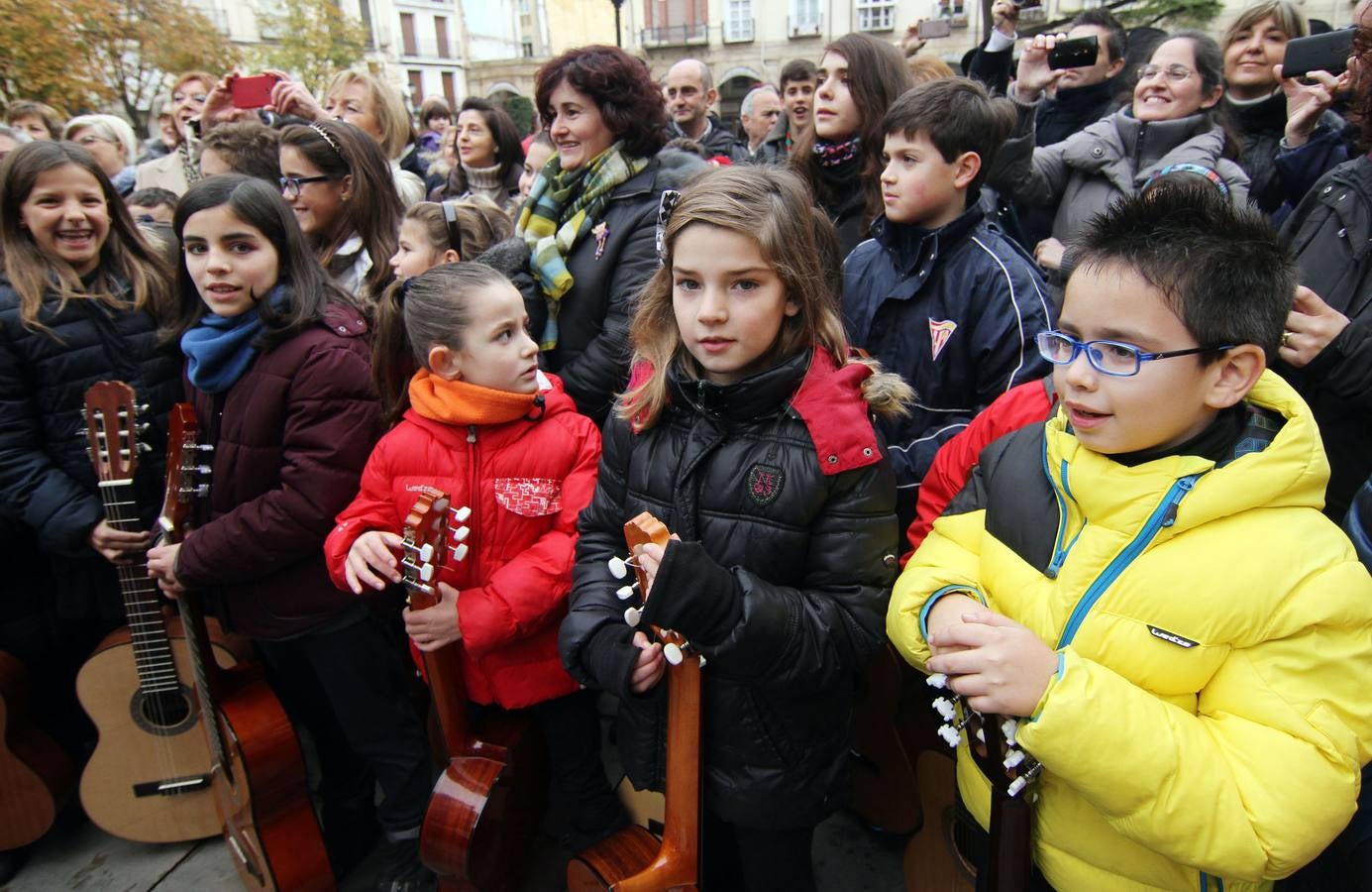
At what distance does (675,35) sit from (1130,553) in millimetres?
36922

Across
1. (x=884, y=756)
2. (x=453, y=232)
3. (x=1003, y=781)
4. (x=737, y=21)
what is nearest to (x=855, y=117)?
(x=453, y=232)

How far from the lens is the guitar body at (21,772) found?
2.65 m

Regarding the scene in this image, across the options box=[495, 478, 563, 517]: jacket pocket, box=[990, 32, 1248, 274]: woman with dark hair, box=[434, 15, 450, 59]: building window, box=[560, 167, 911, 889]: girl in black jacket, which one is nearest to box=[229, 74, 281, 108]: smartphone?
box=[495, 478, 563, 517]: jacket pocket

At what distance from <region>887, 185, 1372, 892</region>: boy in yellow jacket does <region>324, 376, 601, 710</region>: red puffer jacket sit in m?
1.11

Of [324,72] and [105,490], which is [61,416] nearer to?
[105,490]

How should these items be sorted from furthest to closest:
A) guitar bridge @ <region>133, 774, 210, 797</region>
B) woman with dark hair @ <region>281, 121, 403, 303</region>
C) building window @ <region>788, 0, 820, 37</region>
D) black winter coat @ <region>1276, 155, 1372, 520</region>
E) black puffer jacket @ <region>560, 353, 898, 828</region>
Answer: building window @ <region>788, 0, 820, 37</region> → woman with dark hair @ <region>281, 121, 403, 303</region> → guitar bridge @ <region>133, 774, 210, 797</region> → black winter coat @ <region>1276, 155, 1372, 520</region> → black puffer jacket @ <region>560, 353, 898, 828</region>

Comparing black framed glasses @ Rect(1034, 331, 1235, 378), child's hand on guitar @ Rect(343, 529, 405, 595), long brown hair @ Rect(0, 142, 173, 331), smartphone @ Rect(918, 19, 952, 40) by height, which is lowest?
child's hand on guitar @ Rect(343, 529, 405, 595)

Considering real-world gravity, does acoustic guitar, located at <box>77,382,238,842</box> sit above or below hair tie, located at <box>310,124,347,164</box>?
below

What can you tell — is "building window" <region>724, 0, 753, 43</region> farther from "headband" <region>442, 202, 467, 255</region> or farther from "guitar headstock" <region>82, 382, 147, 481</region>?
"guitar headstock" <region>82, 382, 147, 481</region>

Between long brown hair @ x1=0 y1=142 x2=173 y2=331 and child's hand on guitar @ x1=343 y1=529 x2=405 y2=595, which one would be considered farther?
long brown hair @ x1=0 y1=142 x2=173 y2=331

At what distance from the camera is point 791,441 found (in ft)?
5.43

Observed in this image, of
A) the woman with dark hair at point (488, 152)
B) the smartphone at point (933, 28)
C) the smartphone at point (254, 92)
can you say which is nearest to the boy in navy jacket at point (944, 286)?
the smartphone at point (933, 28)

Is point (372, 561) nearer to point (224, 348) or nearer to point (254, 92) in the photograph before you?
point (224, 348)

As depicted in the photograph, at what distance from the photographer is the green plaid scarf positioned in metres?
2.74
